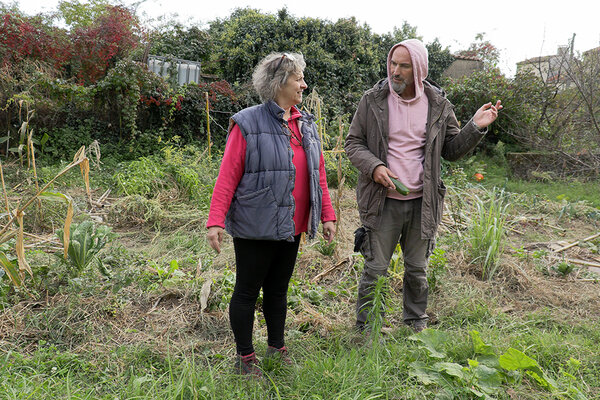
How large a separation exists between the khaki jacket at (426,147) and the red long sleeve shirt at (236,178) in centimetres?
45

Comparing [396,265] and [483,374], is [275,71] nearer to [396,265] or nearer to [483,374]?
[483,374]

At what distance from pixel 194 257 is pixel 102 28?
6331 mm

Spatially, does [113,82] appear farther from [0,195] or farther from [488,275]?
[488,275]

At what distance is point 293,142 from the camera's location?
7.00ft

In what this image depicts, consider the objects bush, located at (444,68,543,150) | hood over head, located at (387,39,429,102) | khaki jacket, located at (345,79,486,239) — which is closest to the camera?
hood over head, located at (387,39,429,102)

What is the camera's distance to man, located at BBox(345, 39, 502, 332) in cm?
239

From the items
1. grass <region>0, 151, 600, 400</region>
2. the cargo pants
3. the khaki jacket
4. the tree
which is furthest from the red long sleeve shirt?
the tree

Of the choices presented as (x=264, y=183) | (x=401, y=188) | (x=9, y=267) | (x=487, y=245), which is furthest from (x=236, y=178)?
(x=487, y=245)

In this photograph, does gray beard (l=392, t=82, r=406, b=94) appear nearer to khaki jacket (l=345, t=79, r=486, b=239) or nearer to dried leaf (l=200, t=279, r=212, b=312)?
khaki jacket (l=345, t=79, r=486, b=239)

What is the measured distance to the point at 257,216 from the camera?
78.0 inches

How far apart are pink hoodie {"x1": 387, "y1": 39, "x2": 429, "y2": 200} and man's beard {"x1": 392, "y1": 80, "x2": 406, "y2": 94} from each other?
2 centimetres

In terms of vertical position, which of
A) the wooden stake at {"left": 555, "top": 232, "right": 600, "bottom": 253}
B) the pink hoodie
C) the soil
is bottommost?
the soil

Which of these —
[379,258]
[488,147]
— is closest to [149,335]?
[379,258]

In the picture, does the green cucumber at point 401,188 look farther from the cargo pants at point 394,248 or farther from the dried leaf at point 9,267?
the dried leaf at point 9,267
